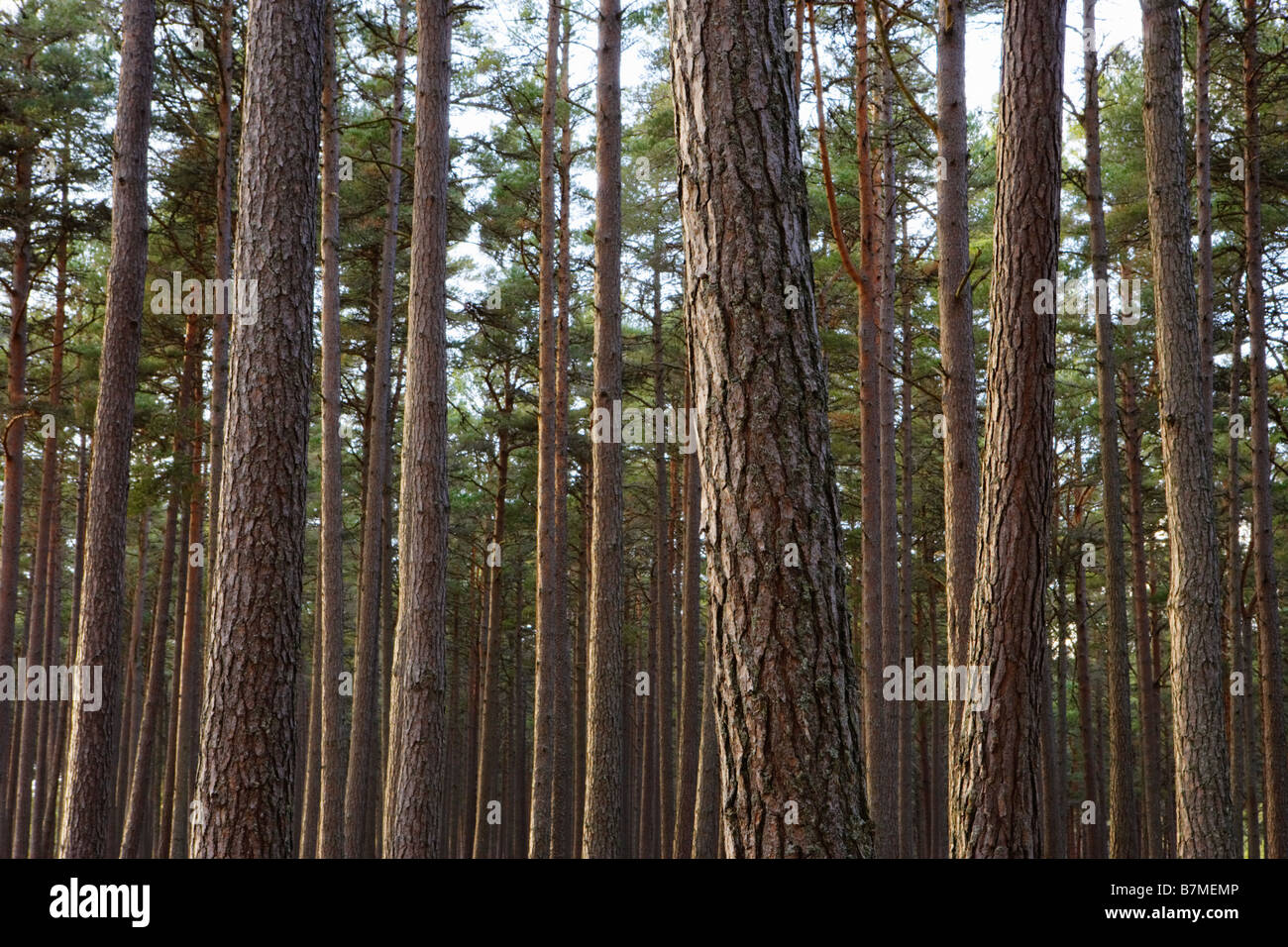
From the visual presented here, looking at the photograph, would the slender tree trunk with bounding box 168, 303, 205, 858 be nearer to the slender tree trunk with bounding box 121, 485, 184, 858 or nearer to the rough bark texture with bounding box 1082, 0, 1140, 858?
the slender tree trunk with bounding box 121, 485, 184, 858

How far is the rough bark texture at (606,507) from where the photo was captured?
10594 mm

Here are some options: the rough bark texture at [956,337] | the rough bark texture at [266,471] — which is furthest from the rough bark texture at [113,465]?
the rough bark texture at [956,337]

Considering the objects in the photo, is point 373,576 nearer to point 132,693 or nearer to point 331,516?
point 331,516

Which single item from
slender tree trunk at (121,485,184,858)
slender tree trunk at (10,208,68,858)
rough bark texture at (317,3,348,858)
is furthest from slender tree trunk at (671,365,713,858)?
slender tree trunk at (10,208,68,858)

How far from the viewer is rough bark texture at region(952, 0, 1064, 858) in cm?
577

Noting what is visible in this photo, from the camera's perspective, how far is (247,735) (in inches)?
232

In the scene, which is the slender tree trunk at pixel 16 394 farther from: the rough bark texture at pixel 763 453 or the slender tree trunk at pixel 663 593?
the rough bark texture at pixel 763 453

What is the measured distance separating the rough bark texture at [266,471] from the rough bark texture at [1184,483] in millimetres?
6661

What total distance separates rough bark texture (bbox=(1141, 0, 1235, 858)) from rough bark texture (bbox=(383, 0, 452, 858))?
19.5 feet

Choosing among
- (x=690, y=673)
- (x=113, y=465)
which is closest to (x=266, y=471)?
(x=113, y=465)

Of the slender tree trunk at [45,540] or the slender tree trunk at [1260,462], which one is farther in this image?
the slender tree trunk at [45,540]
